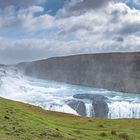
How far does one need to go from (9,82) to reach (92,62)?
3512cm

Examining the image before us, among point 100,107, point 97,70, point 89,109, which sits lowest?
point 89,109

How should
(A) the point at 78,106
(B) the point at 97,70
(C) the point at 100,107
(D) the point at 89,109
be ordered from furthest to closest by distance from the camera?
1. (B) the point at 97,70
2. (C) the point at 100,107
3. (D) the point at 89,109
4. (A) the point at 78,106

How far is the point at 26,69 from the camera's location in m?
123

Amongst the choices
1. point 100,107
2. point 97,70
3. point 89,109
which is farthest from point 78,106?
point 97,70

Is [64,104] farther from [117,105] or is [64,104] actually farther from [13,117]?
[13,117]

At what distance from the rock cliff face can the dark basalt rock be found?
118ft

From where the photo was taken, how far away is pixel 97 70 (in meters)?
104

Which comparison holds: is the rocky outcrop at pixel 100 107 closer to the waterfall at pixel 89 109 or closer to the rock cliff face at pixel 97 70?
the waterfall at pixel 89 109

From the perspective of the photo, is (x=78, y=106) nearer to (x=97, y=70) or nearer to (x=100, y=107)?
(x=100, y=107)

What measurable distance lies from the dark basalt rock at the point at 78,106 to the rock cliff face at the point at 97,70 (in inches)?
1413

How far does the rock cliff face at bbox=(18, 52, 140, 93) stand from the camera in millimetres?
95250

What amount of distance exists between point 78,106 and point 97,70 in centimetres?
4948

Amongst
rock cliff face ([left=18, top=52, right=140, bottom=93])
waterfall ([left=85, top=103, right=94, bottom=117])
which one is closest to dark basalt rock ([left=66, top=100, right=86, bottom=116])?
waterfall ([left=85, top=103, right=94, bottom=117])

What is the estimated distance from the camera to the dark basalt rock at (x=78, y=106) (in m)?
53.7
